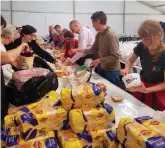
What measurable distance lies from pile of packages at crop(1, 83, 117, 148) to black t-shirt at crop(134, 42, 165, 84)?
779 mm

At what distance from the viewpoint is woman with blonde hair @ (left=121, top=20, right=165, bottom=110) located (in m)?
1.63

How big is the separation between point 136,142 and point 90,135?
10.0 inches

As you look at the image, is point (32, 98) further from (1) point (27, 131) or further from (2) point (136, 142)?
(2) point (136, 142)

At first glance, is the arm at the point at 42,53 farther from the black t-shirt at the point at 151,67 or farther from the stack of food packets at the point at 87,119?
the stack of food packets at the point at 87,119

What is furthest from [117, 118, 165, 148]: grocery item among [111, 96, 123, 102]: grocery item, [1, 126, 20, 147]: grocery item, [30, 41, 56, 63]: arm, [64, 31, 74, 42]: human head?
[64, 31, 74, 42]: human head

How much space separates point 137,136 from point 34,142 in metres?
0.45

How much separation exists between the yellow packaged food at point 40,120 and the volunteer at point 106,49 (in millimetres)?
1278

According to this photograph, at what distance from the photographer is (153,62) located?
1779 mm

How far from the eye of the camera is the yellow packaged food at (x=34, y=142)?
3.15 ft

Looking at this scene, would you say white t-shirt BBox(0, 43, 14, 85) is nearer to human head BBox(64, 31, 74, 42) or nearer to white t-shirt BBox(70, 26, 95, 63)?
white t-shirt BBox(70, 26, 95, 63)

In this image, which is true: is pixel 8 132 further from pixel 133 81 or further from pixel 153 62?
pixel 153 62

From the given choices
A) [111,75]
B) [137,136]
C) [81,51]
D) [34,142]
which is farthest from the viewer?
[81,51]

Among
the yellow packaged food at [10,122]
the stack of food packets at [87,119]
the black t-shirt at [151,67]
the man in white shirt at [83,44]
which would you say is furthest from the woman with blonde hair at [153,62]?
the man in white shirt at [83,44]

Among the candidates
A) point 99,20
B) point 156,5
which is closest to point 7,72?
point 99,20
